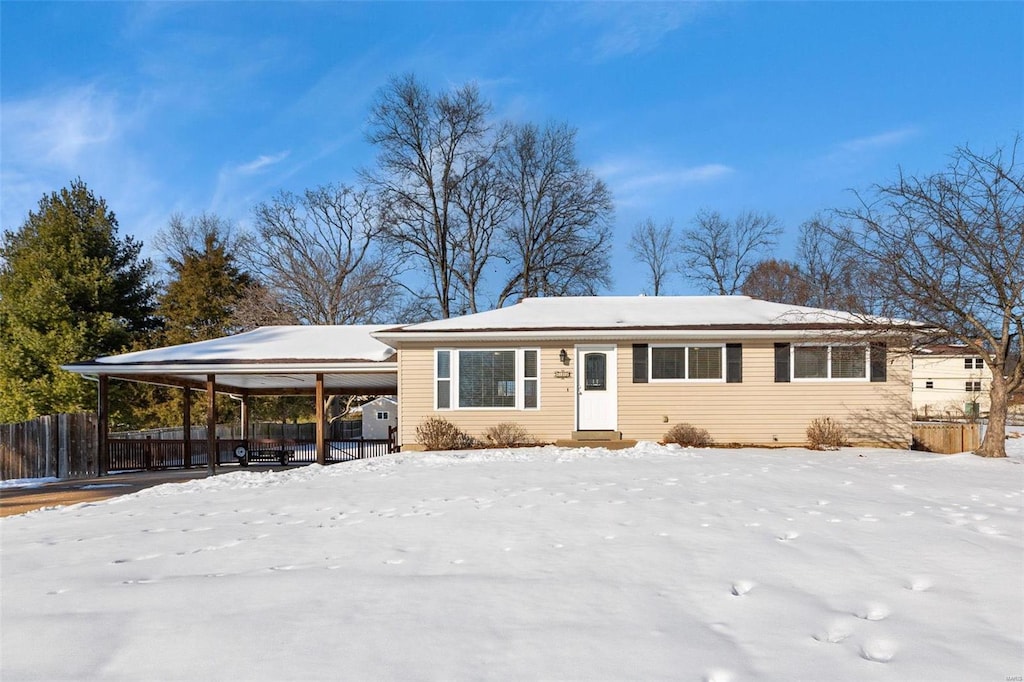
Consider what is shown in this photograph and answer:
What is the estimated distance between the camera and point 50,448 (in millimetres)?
15594

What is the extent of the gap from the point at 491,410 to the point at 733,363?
565 centimetres

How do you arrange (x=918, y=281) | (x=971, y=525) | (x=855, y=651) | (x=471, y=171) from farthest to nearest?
(x=471, y=171) < (x=918, y=281) < (x=971, y=525) < (x=855, y=651)

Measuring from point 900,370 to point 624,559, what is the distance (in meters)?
12.8

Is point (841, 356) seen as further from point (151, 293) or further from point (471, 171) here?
point (151, 293)

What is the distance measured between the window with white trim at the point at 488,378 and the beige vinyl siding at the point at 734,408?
8.3 inches

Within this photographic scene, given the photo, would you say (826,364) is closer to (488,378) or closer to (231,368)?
(488,378)

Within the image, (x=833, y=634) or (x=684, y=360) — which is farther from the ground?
(x=684, y=360)

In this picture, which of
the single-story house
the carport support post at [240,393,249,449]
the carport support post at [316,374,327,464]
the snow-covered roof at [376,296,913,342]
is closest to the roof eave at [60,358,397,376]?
the carport support post at [316,374,327,464]

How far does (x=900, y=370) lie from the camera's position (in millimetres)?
15281

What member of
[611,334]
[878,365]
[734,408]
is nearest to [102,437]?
[611,334]

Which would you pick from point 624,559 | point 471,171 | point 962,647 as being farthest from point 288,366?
point 471,171

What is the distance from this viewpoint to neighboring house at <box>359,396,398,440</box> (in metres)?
36.6

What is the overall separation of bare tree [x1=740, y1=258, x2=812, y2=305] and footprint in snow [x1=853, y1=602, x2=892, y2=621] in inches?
A: 1505

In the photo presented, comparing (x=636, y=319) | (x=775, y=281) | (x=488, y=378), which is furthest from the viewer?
(x=775, y=281)
